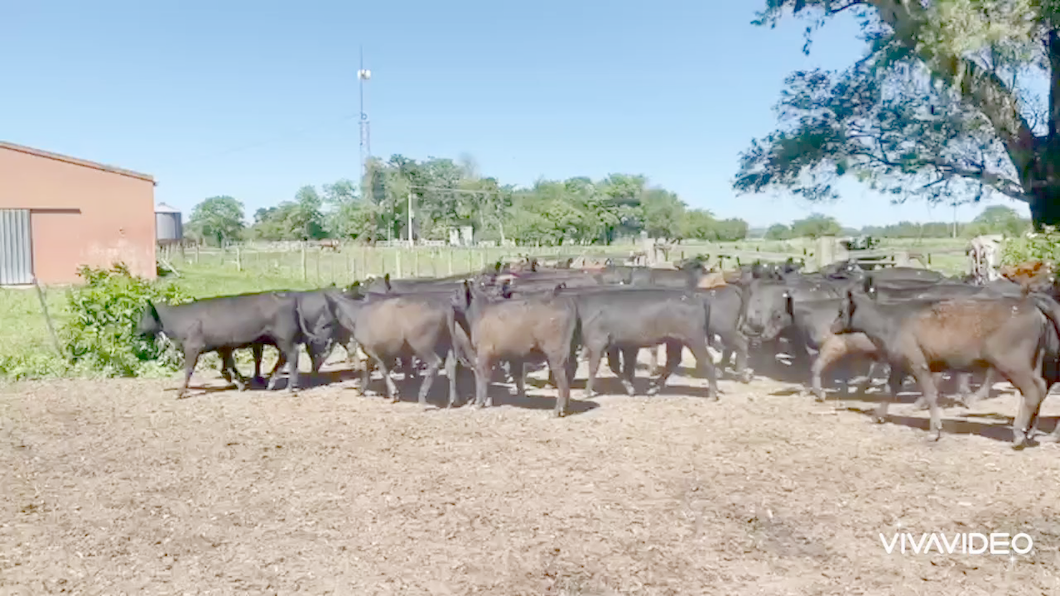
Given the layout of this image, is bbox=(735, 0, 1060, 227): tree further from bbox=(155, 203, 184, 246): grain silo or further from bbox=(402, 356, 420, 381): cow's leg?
bbox=(155, 203, 184, 246): grain silo

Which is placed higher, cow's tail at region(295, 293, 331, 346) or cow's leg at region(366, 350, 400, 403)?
cow's tail at region(295, 293, 331, 346)

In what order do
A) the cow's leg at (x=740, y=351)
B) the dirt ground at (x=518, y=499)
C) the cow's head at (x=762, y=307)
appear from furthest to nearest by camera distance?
the cow's head at (x=762, y=307), the cow's leg at (x=740, y=351), the dirt ground at (x=518, y=499)

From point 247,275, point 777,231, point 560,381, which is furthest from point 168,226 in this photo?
point 777,231

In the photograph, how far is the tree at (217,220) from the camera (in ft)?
389

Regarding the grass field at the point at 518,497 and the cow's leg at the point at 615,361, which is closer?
the grass field at the point at 518,497

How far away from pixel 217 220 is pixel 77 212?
10679 centimetres

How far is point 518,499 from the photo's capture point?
21.5 feet

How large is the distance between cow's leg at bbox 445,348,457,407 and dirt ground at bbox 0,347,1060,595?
1.38ft

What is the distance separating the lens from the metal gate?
26.0 metres

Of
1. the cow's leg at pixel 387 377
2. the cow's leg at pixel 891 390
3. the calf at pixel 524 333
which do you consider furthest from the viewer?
the cow's leg at pixel 387 377

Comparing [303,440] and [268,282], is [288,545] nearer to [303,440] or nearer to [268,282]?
[303,440]

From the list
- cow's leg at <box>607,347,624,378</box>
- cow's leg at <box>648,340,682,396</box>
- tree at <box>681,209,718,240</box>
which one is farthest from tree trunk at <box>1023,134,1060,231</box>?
tree at <box>681,209,718,240</box>

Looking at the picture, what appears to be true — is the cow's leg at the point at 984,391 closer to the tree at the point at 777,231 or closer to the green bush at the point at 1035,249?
the green bush at the point at 1035,249

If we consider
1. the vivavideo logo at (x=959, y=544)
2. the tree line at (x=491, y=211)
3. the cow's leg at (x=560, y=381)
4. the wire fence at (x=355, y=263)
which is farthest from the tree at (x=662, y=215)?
the vivavideo logo at (x=959, y=544)
